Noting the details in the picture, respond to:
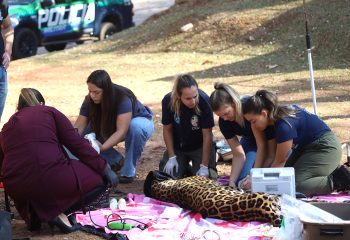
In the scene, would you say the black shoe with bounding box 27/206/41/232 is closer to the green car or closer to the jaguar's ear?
the jaguar's ear

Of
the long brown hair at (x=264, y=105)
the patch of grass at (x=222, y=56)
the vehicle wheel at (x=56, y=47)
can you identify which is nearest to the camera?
the long brown hair at (x=264, y=105)

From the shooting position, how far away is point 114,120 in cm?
691

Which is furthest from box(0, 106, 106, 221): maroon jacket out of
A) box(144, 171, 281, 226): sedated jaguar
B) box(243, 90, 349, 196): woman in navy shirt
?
box(243, 90, 349, 196): woman in navy shirt

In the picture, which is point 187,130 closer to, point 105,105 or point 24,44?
point 105,105

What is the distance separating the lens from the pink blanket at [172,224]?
5.32m

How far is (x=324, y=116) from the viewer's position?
9.09 metres

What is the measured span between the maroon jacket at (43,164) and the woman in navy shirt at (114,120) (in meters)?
1.23

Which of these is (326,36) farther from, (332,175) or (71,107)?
(332,175)

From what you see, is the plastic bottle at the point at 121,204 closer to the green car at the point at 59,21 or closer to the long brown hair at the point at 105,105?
the long brown hair at the point at 105,105

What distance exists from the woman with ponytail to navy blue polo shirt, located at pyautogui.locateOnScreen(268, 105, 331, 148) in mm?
277

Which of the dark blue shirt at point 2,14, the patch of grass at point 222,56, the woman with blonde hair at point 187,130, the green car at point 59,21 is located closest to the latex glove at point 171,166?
the woman with blonde hair at point 187,130

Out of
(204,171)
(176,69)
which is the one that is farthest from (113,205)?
(176,69)

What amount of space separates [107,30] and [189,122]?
40.8 ft

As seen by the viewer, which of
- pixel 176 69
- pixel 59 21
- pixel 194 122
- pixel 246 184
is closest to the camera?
pixel 246 184
